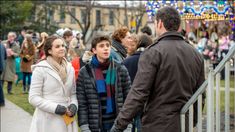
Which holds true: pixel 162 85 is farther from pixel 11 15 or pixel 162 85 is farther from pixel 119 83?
pixel 11 15

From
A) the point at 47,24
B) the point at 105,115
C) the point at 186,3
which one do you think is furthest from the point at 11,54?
the point at 47,24

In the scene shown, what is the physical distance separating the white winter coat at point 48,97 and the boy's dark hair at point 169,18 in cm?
147

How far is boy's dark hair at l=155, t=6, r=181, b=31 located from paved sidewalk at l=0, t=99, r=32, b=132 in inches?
209

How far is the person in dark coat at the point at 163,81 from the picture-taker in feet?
13.1

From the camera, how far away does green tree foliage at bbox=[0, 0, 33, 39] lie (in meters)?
34.0

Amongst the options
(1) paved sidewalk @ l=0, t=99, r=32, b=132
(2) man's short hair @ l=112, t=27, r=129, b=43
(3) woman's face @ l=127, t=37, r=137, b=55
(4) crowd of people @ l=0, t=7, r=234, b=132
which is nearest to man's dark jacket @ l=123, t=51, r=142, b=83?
(4) crowd of people @ l=0, t=7, r=234, b=132

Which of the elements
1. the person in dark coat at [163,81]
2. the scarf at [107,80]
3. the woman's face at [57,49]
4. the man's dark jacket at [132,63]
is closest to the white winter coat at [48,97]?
the woman's face at [57,49]

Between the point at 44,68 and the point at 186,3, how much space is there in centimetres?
1627

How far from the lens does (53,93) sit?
508 cm

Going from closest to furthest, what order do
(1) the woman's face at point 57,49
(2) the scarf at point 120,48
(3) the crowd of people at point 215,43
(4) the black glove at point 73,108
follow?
(4) the black glove at point 73,108
(1) the woman's face at point 57,49
(2) the scarf at point 120,48
(3) the crowd of people at point 215,43

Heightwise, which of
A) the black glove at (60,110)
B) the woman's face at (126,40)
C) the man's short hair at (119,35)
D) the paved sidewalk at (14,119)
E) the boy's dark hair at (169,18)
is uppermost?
the boy's dark hair at (169,18)

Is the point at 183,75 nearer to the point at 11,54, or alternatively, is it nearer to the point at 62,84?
the point at 62,84

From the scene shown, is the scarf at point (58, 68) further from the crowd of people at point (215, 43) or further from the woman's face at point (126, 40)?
the crowd of people at point (215, 43)

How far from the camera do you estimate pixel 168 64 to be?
4.00 meters
